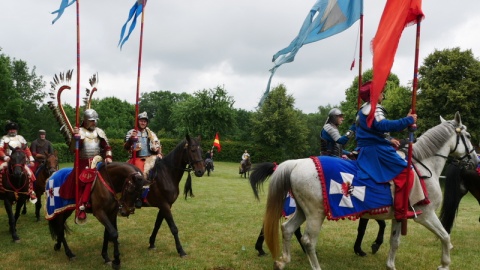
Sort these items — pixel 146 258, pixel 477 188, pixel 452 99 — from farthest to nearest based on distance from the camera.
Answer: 1. pixel 452 99
2. pixel 477 188
3. pixel 146 258

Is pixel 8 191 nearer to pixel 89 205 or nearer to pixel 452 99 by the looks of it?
pixel 89 205

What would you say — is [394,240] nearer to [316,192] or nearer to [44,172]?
[316,192]

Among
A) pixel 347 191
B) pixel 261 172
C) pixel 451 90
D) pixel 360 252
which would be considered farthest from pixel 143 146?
pixel 451 90

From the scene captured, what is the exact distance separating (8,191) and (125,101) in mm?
68439

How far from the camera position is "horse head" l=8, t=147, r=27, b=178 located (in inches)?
316

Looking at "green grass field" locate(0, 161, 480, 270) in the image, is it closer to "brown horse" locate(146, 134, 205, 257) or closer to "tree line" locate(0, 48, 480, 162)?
"brown horse" locate(146, 134, 205, 257)

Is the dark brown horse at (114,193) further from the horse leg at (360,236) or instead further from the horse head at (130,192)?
the horse leg at (360,236)

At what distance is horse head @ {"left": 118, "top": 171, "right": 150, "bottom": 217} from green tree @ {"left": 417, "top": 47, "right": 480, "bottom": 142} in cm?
2484

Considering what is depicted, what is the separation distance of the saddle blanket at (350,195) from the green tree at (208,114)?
4127 cm

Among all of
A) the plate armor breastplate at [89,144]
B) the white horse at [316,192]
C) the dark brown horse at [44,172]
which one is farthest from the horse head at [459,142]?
the dark brown horse at [44,172]

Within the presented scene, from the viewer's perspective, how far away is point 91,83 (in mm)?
8070

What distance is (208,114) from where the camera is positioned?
1854 inches

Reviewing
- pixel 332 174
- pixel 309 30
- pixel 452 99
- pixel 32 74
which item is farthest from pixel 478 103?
pixel 32 74

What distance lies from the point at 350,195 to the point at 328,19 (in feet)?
11.9
